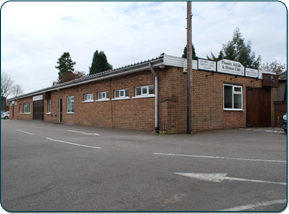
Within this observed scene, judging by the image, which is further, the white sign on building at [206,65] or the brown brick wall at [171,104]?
the white sign on building at [206,65]

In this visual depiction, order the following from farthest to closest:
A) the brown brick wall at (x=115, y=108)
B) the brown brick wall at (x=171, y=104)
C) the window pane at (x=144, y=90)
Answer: the window pane at (x=144, y=90)
the brown brick wall at (x=115, y=108)
the brown brick wall at (x=171, y=104)

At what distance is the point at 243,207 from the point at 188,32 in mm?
10659

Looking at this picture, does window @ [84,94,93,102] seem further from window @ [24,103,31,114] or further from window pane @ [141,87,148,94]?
window @ [24,103,31,114]

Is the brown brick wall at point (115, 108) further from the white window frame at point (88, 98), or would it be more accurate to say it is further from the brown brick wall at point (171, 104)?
the white window frame at point (88, 98)

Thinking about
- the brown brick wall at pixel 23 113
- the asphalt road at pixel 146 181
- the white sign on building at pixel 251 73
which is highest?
the white sign on building at pixel 251 73

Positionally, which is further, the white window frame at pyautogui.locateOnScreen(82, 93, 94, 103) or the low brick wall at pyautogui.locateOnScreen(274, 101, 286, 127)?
the white window frame at pyautogui.locateOnScreen(82, 93, 94, 103)

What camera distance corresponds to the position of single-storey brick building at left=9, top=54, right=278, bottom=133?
13180mm

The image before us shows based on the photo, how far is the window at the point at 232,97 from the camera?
15.7 m

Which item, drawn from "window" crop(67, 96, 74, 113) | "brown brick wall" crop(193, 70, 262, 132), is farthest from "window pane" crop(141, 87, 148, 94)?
"window" crop(67, 96, 74, 113)

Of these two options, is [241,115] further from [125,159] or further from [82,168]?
[82,168]

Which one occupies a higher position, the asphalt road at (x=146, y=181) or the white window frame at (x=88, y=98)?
the white window frame at (x=88, y=98)

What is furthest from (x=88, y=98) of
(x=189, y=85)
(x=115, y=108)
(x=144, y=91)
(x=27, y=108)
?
(x=27, y=108)

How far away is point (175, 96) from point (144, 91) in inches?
93.2

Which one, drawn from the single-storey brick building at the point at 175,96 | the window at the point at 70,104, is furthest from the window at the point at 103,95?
the window at the point at 70,104
